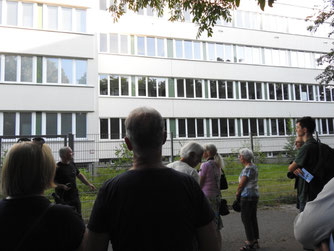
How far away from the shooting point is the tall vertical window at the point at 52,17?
19.3 metres

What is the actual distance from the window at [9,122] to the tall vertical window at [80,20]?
21.7ft

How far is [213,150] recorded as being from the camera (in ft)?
16.6

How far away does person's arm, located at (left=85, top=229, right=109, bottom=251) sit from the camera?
1828mm

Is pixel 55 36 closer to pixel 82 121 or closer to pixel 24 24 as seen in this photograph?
pixel 24 24

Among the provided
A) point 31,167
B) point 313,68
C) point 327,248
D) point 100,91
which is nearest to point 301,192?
point 327,248

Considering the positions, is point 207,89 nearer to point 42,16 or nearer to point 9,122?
point 42,16

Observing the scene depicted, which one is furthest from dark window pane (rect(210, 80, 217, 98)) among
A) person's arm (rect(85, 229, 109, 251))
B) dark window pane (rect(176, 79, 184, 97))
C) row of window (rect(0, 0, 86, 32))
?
person's arm (rect(85, 229, 109, 251))

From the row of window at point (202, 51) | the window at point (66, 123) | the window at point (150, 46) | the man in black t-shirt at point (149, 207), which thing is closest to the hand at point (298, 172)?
the man in black t-shirt at point (149, 207)

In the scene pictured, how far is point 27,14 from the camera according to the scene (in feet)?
62.0

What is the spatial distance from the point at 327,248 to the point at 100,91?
72.7 ft

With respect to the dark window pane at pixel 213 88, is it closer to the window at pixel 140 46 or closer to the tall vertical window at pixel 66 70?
the window at pixel 140 46

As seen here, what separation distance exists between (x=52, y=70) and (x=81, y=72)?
5.61ft

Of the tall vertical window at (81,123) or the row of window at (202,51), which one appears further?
the row of window at (202,51)

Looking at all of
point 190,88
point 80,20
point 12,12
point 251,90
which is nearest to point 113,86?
point 80,20
